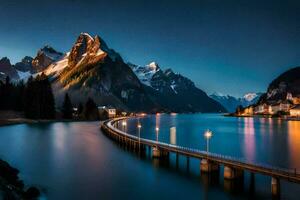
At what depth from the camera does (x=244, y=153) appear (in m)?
80.6

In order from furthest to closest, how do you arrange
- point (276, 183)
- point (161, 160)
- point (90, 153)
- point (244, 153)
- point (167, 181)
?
point (244, 153), point (90, 153), point (161, 160), point (167, 181), point (276, 183)

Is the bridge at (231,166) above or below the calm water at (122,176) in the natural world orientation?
above

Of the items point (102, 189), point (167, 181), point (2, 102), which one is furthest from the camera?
point (2, 102)

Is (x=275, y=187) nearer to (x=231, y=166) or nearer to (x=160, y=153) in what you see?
(x=231, y=166)

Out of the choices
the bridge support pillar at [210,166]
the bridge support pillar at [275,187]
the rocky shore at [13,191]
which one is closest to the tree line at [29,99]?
the rocky shore at [13,191]

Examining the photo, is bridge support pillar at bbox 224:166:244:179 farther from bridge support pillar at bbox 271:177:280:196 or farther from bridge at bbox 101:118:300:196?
bridge support pillar at bbox 271:177:280:196

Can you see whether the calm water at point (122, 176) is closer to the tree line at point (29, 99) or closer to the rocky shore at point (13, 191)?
the rocky shore at point (13, 191)

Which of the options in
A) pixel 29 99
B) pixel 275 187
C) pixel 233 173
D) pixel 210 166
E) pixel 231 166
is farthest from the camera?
pixel 29 99

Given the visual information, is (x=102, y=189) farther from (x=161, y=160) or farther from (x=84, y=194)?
(x=161, y=160)

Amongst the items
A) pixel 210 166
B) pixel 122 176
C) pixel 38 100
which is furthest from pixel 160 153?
pixel 38 100

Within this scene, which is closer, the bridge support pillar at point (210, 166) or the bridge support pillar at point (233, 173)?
the bridge support pillar at point (233, 173)

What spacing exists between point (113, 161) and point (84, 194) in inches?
899

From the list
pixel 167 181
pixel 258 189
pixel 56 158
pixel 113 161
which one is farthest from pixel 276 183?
A: pixel 56 158

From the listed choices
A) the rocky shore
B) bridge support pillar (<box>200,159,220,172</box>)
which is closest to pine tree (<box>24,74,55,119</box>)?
the rocky shore
